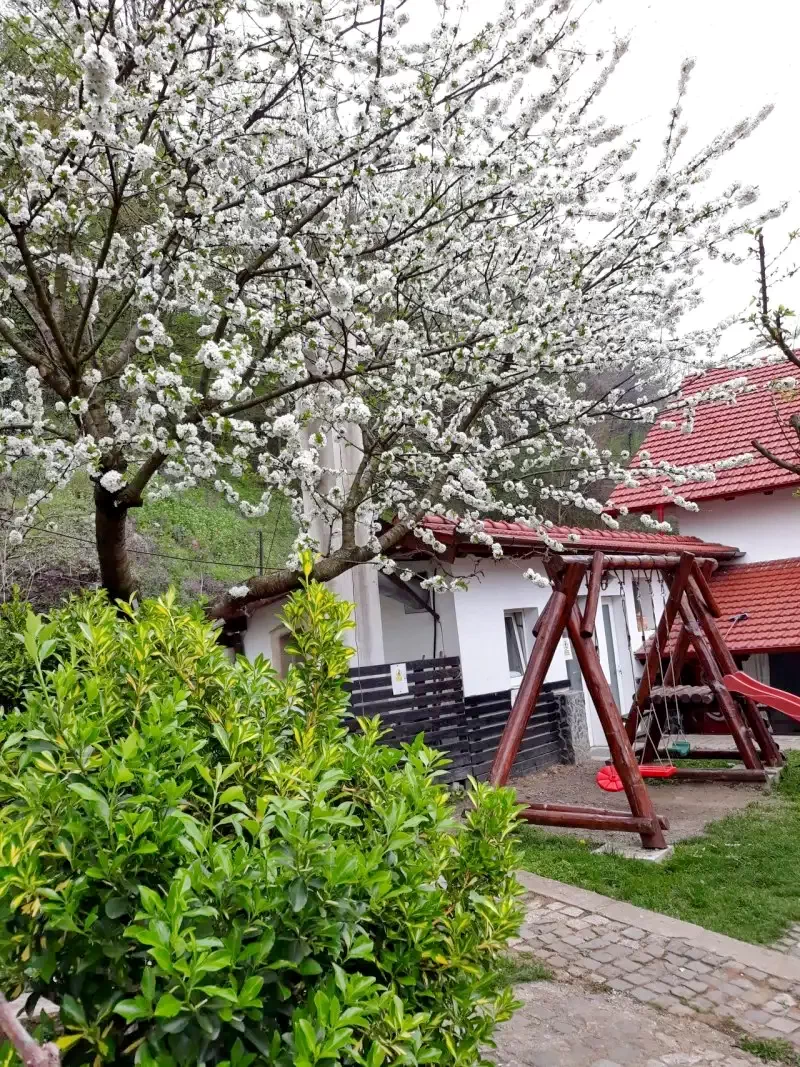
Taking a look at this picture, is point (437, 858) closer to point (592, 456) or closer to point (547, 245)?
point (592, 456)

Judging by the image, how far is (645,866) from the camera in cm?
673

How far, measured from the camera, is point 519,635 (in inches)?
468

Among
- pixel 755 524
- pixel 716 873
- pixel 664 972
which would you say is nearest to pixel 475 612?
pixel 716 873

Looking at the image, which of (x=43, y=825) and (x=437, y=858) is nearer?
(x=43, y=825)

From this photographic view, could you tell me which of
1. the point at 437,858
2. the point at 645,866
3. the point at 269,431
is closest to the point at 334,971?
the point at 437,858

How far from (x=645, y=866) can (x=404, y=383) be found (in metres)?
4.40

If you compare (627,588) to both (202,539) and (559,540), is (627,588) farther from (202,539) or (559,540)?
(202,539)

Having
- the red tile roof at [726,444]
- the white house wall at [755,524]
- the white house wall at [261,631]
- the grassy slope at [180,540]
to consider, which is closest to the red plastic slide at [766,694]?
the red tile roof at [726,444]

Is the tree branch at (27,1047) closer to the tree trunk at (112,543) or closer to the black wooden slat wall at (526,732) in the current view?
the tree trunk at (112,543)

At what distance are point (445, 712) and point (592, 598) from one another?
2.81m

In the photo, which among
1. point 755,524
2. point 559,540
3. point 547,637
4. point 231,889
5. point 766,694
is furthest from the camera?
point 755,524

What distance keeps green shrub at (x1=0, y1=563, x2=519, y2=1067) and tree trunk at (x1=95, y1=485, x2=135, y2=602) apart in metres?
3.23

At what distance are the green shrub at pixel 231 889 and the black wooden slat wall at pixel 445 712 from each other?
6.20m

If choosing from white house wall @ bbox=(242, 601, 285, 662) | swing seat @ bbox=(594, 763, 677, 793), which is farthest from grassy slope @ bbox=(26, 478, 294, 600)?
swing seat @ bbox=(594, 763, 677, 793)
